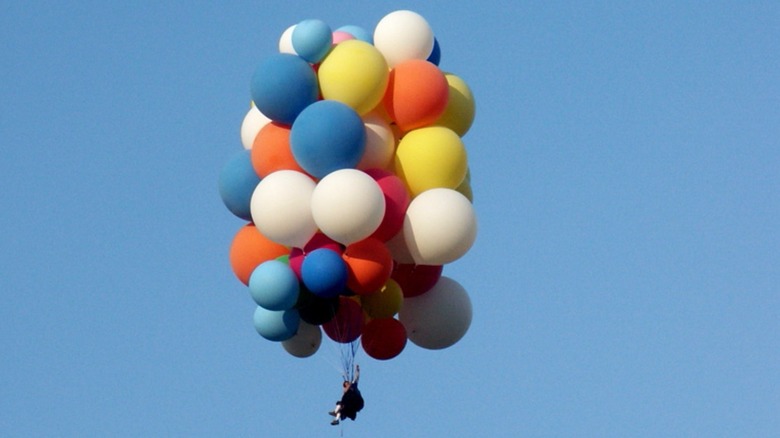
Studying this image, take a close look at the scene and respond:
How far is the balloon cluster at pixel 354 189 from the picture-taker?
2108 centimetres

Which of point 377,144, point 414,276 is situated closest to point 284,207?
point 377,144

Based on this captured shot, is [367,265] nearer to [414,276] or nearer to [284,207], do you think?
[284,207]

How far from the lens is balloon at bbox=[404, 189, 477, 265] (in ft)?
69.8

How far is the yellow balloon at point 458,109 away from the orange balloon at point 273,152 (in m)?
1.85

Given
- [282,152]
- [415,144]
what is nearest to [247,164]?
[282,152]

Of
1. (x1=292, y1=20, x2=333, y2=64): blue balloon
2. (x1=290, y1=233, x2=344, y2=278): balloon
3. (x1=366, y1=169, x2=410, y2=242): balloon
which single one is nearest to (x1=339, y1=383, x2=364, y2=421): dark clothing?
(x1=290, y1=233, x2=344, y2=278): balloon

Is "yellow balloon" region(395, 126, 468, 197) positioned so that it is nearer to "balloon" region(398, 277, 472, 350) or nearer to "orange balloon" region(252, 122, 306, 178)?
"orange balloon" region(252, 122, 306, 178)

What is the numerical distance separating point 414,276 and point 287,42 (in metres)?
3.31

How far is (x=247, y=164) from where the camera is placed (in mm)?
22219

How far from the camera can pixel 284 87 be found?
21.5 metres

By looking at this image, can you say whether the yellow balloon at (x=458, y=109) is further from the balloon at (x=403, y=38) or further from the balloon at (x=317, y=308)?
the balloon at (x=317, y=308)

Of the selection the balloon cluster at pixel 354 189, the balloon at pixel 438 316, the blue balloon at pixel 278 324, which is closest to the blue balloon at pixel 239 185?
the balloon cluster at pixel 354 189

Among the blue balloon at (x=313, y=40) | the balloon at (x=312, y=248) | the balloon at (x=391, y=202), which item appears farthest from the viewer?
the blue balloon at (x=313, y=40)

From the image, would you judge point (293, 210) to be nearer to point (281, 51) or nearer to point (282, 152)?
point (282, 152)
